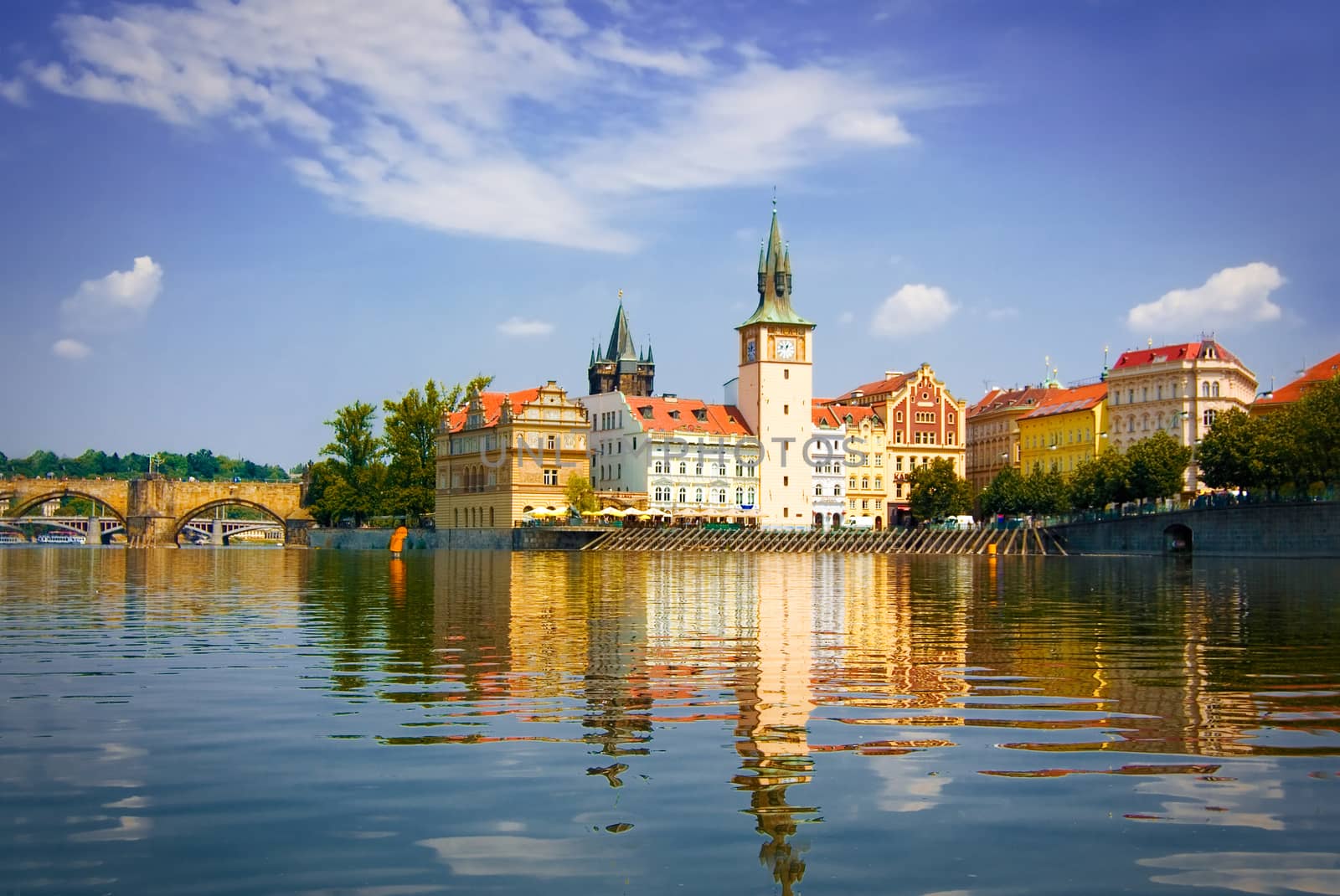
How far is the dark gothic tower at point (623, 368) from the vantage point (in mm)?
163500

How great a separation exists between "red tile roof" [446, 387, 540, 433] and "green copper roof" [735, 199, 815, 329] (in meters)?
22.2

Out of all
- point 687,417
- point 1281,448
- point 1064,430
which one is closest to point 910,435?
point 1064,430

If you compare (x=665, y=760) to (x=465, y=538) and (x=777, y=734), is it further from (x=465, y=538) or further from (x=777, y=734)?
(x=465, y=538)

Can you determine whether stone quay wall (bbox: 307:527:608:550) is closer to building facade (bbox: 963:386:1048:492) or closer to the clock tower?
the clock tower

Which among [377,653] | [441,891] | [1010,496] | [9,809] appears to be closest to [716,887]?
[441,891]

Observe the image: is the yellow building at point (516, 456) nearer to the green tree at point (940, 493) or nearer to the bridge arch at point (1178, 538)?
the green tree at point (940, 493)

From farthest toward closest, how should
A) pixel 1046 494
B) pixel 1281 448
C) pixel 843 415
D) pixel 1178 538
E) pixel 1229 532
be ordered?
pixel 843 415
pixel 1046 494
pixel 1178 538
pixel 1229 532
pixel 1281 448

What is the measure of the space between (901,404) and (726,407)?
59.5ft

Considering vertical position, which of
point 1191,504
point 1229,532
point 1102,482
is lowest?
point 1229,532

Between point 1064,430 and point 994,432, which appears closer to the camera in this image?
point 1064,430

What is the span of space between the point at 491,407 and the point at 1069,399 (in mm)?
56082

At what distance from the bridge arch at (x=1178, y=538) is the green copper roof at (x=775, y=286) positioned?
157 ft

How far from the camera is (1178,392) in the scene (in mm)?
123250

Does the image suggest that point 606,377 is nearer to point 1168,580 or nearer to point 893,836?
point 1168,580
